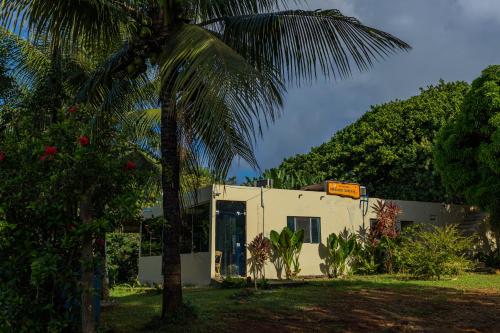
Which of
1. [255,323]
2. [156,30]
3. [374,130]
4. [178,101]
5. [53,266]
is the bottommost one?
[255,323]

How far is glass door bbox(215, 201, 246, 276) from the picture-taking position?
17531 millimetres

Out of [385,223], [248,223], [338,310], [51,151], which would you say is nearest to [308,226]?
[248,223]

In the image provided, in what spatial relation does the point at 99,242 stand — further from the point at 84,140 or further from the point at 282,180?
the point at 282,180

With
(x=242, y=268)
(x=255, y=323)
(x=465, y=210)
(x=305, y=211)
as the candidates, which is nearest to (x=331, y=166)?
(x=465, y=210)

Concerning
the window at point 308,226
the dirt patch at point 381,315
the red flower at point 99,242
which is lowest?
the dirt patch at point 381,315

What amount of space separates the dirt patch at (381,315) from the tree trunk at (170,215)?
1.00 metres

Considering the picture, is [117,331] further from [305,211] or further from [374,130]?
[374,130]

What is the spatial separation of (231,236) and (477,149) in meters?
9.27

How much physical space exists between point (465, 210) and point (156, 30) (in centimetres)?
2141

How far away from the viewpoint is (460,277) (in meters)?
16.9

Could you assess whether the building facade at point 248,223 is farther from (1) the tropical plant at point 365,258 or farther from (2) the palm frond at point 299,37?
(2) the palm frond at point 299,37

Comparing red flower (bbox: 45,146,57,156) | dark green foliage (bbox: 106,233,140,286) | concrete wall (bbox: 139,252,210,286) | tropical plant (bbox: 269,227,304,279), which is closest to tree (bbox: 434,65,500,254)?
tropical plant (bbox: 269,227,304,279)

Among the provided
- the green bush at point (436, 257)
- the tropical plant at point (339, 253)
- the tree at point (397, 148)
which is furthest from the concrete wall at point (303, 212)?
the tree at point (397, 148)

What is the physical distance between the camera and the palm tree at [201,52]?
624 cm
